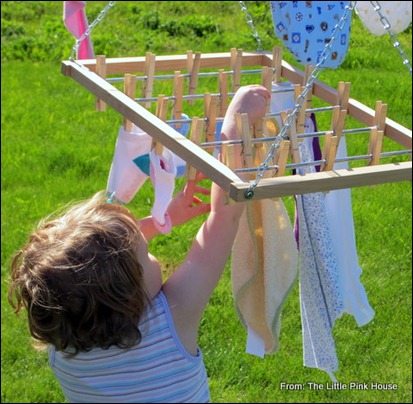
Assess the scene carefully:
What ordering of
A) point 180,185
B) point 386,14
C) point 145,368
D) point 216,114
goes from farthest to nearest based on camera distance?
point 180,185 → point 386,14 → point 216,114 → point 145,368

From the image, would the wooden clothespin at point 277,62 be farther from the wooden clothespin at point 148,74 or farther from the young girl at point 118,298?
the young girl at point 118,298

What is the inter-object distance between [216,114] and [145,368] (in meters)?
0.69

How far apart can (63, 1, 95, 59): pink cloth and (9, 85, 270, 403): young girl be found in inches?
34.4

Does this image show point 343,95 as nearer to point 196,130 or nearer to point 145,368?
point 196,130

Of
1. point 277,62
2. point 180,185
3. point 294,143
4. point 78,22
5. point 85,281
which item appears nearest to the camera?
point 85,281

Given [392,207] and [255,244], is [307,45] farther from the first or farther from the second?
[392,207]

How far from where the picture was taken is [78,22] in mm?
2816

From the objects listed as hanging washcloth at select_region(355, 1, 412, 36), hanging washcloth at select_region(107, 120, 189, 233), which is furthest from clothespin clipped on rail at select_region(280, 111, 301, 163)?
hanging washcloth at select_region(355, 1, 412, 36)

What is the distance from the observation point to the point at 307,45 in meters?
2.56

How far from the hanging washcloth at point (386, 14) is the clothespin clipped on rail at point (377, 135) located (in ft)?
4.62

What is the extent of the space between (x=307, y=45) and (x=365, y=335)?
119 cm

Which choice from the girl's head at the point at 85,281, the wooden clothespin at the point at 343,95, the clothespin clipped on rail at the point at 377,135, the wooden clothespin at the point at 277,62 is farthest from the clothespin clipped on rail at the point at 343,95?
the girl's head at the point at 85,281

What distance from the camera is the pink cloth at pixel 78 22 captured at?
8.84 ft

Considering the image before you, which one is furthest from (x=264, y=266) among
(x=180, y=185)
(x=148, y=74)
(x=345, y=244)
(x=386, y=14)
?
(x=180, y=185)
